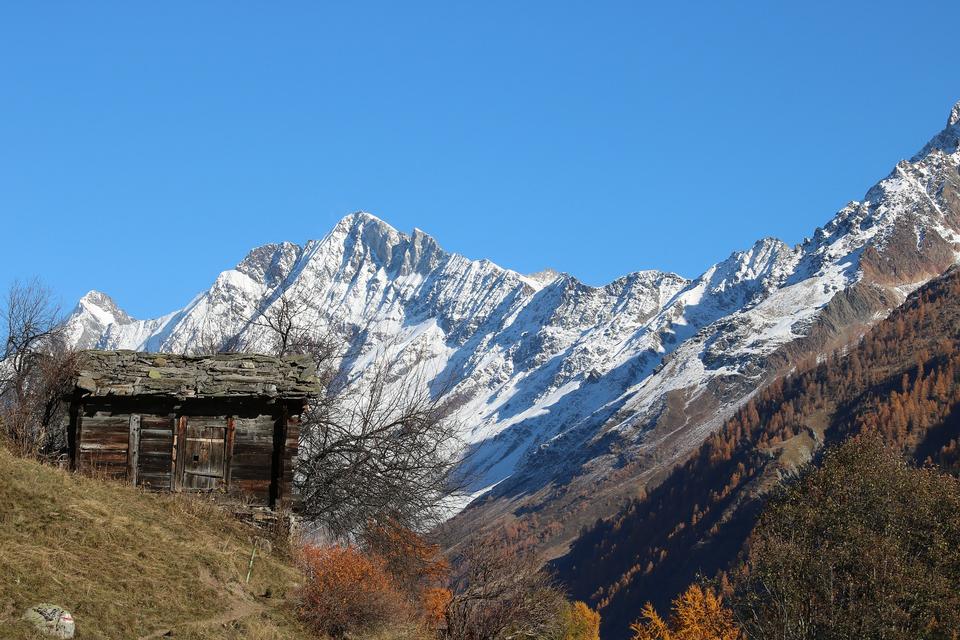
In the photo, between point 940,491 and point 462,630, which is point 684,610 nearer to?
point 940,491

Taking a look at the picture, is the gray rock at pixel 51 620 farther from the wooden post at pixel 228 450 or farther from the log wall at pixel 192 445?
the wooden post at pixel 228 450

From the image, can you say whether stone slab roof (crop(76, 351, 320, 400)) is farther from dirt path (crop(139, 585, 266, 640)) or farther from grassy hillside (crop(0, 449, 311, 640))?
dirt path (crop(139, 585, 266, 640))

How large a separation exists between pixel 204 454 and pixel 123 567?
8.49 metres

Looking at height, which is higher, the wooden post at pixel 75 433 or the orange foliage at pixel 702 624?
the wooden post at pixel 75 433

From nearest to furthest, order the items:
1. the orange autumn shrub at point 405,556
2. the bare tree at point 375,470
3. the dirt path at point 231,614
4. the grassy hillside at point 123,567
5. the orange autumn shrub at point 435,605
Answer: the grassy hillside at point 123,567, the dirt path at point 231,614, the orange autumn shrub at point 435,605, the orange autumn shrub at point 405,556, the bare tree at point 375,470

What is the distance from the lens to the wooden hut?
98.0 feet

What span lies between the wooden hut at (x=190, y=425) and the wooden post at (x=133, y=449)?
1.1 inches

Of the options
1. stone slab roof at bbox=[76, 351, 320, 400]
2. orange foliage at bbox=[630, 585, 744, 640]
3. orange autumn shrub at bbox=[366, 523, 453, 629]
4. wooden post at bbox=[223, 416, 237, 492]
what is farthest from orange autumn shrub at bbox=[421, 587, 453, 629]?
orange foliage at bbox=[630, 585, 744, 640]

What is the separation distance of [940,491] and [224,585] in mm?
31742

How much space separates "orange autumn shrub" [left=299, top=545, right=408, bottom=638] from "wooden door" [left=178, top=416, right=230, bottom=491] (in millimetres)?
5697

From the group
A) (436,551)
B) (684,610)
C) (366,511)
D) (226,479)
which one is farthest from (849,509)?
(684,610)

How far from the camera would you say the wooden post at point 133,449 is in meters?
29.8

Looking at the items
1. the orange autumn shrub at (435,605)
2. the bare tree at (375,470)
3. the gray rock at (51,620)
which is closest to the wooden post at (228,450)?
the bare tree at (375,470)

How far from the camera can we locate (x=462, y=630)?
88.9 ft
